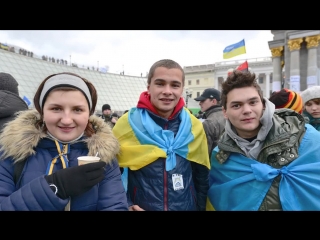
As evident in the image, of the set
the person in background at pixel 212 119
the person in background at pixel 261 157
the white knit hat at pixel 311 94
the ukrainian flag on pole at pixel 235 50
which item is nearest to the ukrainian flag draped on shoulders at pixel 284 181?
the person in background at pixel 261 157

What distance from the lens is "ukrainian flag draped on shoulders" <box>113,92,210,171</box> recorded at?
200 centimetres

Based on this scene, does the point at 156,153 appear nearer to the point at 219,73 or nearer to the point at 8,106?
the point at 8,106

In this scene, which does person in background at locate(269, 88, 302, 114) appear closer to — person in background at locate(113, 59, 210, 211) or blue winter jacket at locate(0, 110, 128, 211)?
person in background at locate(113, 59, 210, 211)

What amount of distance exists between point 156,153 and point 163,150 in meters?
0.07

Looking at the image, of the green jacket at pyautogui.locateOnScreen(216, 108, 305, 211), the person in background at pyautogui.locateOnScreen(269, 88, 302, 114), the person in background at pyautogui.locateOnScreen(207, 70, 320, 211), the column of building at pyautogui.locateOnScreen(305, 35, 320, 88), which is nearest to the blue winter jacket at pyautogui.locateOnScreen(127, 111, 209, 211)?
the person in background at pyautogui.locateOnScreen(207, 70, 320, 211)

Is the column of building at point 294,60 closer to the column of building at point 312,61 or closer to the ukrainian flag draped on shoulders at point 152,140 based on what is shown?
the column of building at point 312,61

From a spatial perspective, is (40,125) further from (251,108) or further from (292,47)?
(292,47)

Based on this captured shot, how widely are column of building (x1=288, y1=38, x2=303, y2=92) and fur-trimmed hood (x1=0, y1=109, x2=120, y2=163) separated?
47.8ft

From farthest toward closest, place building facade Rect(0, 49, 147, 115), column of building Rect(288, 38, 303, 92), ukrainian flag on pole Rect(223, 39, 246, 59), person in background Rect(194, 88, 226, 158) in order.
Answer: building facade Rect(0, 49, 147, 115) < ukrainian flag on pole Rect(223, 39, 246, 59) < column of building Rect(288, 38, 303, 92) < person in background Rect(194, 88, 226, 158)

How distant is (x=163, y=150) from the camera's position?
2.00 meters

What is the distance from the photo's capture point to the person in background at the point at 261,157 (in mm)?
1676

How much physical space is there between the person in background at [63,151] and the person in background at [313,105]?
299 centimetres
